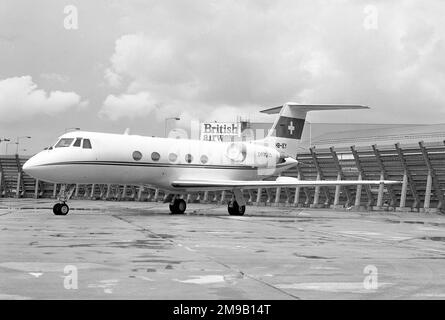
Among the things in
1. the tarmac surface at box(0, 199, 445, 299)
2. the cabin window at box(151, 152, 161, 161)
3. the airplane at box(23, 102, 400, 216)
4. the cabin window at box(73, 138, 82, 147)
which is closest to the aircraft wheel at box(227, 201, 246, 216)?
the airplane at box(23, 102, 400, 216)

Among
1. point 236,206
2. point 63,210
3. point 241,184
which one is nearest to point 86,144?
point 63,210

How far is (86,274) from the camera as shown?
8070mm

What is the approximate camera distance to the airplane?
2378 centimetres

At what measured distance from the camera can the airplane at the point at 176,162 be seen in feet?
78.0

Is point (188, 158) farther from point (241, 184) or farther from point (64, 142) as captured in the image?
point (64, 142)

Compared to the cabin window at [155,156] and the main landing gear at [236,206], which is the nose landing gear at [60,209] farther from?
the main landing gear at [236,206]

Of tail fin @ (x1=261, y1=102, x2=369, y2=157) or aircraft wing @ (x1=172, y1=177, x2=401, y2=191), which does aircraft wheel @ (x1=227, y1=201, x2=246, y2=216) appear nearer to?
aircraft wing @ (x1=172, y1=177, x2=401, y2=191)

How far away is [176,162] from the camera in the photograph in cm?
2753

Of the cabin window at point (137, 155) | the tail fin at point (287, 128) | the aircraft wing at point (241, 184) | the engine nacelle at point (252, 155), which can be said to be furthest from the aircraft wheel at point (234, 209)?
the tail fin at point (287, 128)

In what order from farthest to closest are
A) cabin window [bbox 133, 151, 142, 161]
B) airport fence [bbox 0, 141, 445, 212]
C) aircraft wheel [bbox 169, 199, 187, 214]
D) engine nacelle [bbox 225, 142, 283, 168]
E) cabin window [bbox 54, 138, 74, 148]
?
airport fence [bbox 0, 141, 445, 212] < engine nacelle [bbox 225, 142, 283, 168] < aircraft wheel [bbox 169, 199, 187, 214] < cabin window [bbox 133, 151, 142, 161] < cabin window [bbox 54, 138, 74, 148]

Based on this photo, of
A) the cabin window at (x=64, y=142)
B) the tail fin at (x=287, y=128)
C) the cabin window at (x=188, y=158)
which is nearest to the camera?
the cabin window at (x=64, y=142)

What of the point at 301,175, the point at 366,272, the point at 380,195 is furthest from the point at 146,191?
the point at 366,272
